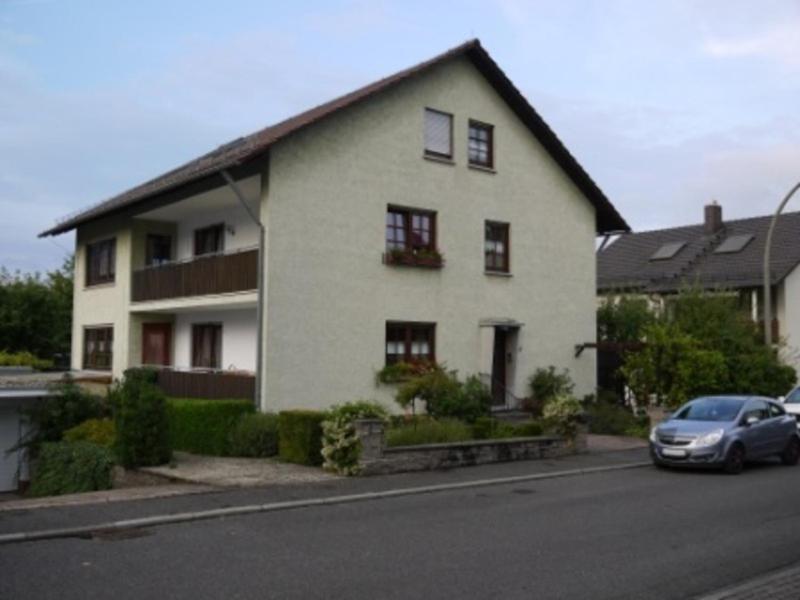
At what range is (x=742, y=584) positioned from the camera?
25.1ft

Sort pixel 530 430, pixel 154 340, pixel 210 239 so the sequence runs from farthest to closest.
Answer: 1. pixel 154 340
2. pixel 210 239
3. pixel 530 430

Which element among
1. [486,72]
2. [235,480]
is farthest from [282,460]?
[486,72]

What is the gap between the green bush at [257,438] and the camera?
17.3 m

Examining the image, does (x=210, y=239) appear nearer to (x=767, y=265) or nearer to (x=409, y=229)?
(x=409, y=229)

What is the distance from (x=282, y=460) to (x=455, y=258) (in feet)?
27.8

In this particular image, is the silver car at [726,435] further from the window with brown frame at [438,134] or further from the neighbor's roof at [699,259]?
the neighbor's roof at [699,259]

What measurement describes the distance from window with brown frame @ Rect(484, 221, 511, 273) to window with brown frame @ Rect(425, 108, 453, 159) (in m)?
2.41

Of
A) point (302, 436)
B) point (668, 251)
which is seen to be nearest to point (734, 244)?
point (668, 251)

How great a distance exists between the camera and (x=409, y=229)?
864 inches

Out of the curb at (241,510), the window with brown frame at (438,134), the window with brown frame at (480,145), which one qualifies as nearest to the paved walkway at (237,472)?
the curb at (241,510)

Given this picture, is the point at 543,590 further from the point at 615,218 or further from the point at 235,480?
the point at 615,218

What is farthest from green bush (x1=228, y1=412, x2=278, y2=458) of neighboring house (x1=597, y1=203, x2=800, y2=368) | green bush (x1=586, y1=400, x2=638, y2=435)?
neighboring house (x1=597, y1=203, x2=800, y2=368)

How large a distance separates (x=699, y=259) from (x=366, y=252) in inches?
909

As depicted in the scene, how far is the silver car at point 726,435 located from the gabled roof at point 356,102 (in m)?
9.94
